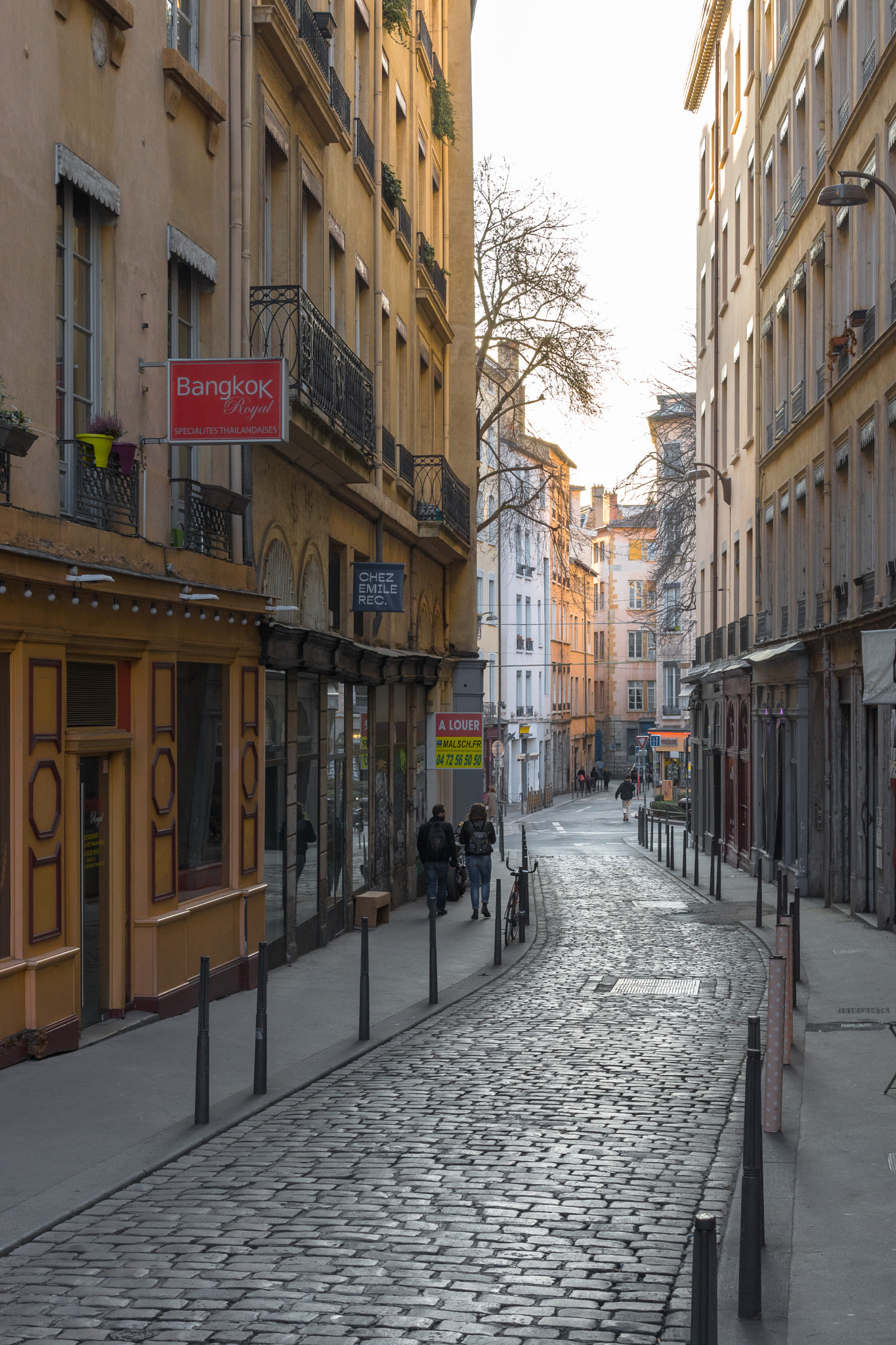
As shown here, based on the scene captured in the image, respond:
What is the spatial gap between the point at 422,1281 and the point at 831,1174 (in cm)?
268

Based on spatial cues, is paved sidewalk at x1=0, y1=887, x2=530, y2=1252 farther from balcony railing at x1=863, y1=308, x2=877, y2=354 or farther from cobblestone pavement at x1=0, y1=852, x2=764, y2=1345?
balcony railing at x1=863, y1=308, x2=877, y2=354

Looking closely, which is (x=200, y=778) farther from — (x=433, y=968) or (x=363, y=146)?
(x=363, y=146)

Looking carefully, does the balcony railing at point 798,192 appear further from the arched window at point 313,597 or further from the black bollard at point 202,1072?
the black bollard at point 202,1072

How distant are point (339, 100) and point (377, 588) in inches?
248

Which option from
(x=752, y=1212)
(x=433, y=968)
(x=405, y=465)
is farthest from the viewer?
(x=405, y=465)

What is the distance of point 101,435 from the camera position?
37.4ft

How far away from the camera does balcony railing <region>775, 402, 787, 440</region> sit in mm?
27953

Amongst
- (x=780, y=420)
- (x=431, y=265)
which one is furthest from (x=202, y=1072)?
(x=431, y=265)

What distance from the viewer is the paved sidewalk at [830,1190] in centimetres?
573

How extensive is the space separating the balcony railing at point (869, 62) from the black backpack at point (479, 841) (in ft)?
37.2

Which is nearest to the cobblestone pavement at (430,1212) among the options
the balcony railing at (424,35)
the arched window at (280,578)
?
the arched window at (280,578)

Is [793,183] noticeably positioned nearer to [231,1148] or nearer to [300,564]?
[300,564]

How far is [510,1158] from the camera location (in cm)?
816

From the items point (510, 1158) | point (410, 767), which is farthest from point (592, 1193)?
point (410, 767)
